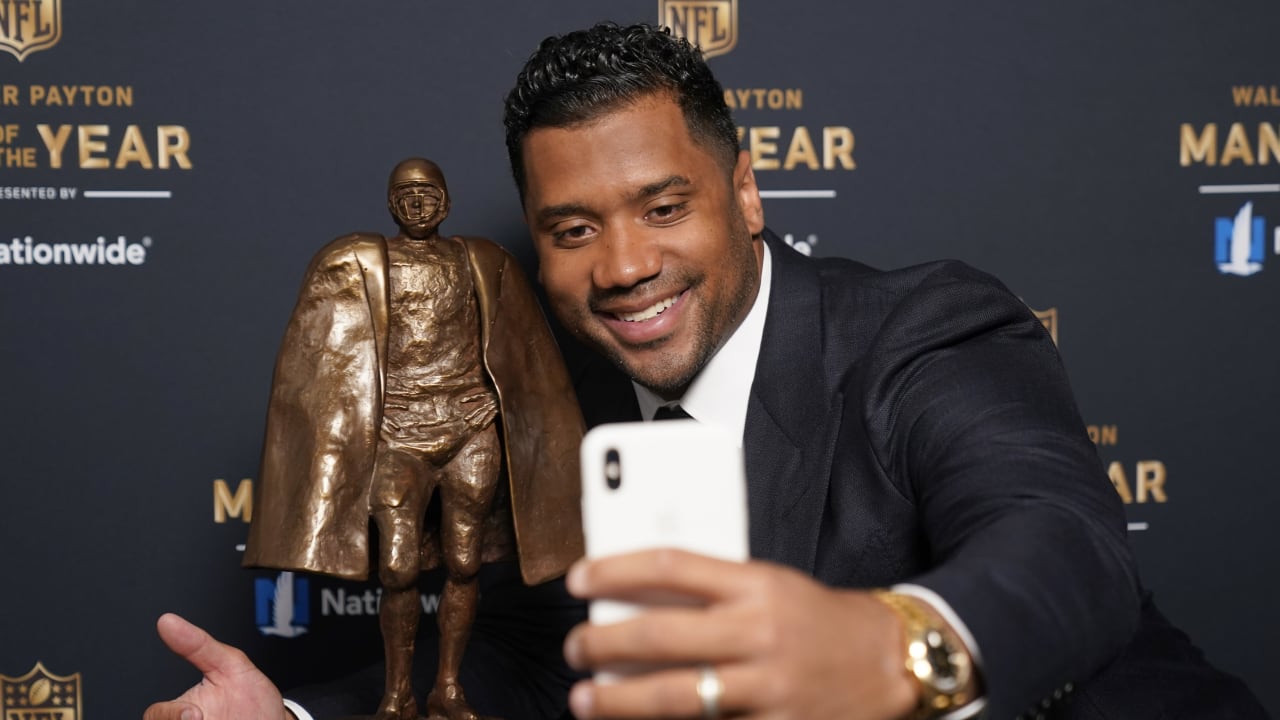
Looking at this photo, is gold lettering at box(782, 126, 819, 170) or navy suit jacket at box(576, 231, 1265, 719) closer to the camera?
navy suit jacket at box(576, 231, 1265, 719)

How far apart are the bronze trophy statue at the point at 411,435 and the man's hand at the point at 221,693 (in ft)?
0.34

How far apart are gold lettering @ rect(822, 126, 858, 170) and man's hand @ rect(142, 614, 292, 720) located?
1080mm

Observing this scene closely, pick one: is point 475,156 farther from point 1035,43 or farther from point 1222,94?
point 1222,94

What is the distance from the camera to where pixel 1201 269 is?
1.83 metres

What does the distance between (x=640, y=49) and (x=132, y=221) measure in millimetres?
880

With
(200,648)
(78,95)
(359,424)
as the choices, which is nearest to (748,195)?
(359,424)

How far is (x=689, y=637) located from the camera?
541mm

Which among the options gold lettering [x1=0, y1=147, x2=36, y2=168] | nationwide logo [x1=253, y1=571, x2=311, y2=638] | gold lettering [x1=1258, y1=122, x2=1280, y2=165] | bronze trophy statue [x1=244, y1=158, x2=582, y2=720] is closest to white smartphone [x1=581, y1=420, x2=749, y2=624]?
bronze trophy statue [x1=244, y1=158, x2=582, y2=720]

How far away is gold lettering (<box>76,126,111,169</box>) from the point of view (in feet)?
5.60

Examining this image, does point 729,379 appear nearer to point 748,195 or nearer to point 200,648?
point 748,195

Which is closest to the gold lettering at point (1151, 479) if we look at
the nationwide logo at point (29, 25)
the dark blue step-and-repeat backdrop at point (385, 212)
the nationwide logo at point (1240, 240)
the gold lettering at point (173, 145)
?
the dark blue step-and-repeat backdrop at point (385, 212)

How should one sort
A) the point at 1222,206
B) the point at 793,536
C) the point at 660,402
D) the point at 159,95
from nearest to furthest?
the point at 793,536 < the point at 660,402 < the point at 159,95 < the point at 1222,206

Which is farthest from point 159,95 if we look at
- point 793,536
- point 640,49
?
point 793,536

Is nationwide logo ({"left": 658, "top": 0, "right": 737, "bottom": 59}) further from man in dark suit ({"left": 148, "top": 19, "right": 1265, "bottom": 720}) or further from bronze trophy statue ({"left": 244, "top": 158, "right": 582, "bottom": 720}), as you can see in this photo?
bronze trophy statue ({"left": 244, "top": 158, "right": 582, "bottom": 720})
